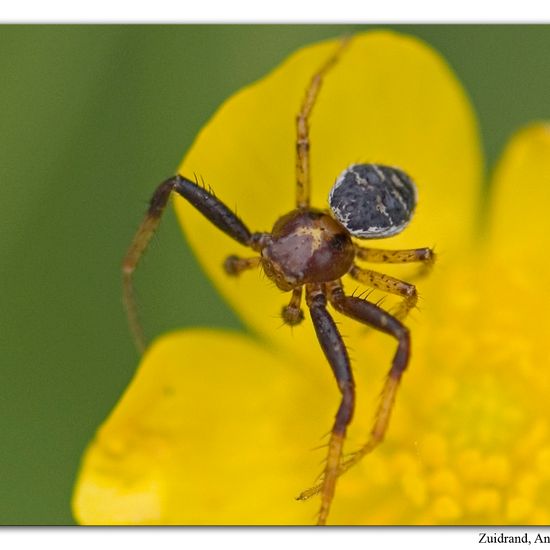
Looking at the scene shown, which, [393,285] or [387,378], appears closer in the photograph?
[387,378]

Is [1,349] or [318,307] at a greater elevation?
[318,307]

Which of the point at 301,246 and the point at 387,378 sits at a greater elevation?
the point at 301,246

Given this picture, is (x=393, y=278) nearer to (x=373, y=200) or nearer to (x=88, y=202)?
(x=373, y=200)

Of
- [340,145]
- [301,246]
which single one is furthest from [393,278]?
[340,145]

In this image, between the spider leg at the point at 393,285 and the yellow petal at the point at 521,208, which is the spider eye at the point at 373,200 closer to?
the spider leg at the point at 393,285

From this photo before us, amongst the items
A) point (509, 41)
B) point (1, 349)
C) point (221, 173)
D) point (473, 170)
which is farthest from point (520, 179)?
point (1, 349)

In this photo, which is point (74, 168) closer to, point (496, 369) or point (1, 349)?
point (1, 349)
